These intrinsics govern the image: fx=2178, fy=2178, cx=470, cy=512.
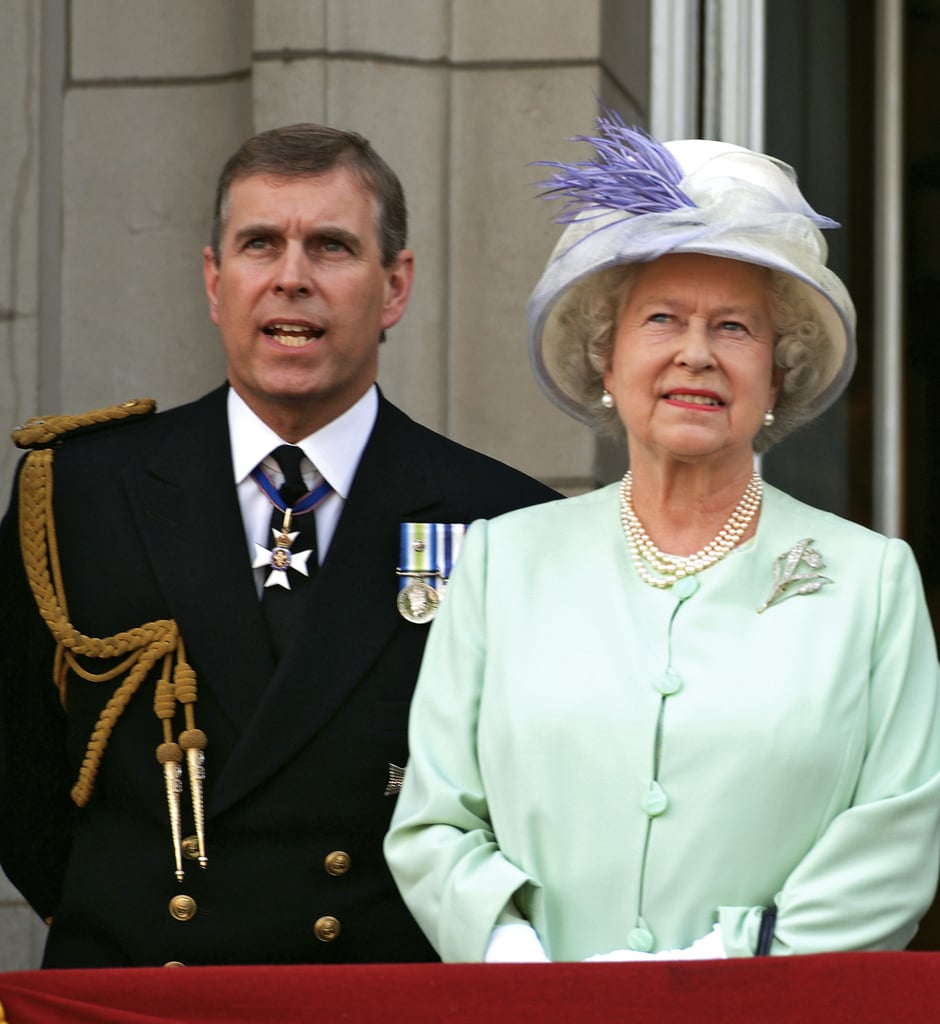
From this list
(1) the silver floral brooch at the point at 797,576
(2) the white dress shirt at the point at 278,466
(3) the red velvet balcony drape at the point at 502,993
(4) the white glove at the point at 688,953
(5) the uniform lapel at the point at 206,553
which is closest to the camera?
(3) the red velvet balcony drape at the point at 502,993

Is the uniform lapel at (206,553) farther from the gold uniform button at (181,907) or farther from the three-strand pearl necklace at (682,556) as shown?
the three-strand pearl necklace at (682,556)

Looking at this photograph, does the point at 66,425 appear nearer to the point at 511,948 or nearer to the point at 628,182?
the point at 628,182

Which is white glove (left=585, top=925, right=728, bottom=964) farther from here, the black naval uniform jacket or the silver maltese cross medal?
the silver maltese cross medal

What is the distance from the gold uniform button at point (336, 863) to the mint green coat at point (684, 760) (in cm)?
27

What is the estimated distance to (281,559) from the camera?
331cm

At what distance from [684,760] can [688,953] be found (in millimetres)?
242

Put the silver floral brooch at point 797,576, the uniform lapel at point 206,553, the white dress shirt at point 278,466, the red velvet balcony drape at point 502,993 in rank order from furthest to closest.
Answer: the white dress shirt at point 278,466 < the uniform lapel at point 206,553 < the silver floral brooch at point 797,576 < the red velvet balcony drape at point 502,993

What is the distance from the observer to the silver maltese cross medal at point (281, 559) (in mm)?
3307

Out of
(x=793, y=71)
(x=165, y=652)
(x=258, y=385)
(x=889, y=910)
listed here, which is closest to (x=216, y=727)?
(x=165, y=652)

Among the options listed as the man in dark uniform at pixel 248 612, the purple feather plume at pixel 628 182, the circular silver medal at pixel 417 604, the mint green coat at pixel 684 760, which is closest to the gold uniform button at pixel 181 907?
the man in dark uniform at pixel 248 612

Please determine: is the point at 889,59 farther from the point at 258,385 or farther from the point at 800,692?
the point at 800,692

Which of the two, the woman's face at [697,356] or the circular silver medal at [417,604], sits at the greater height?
the woman's face at [697,356]

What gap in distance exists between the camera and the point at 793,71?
5.30 m

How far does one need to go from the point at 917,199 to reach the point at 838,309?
110 inches
